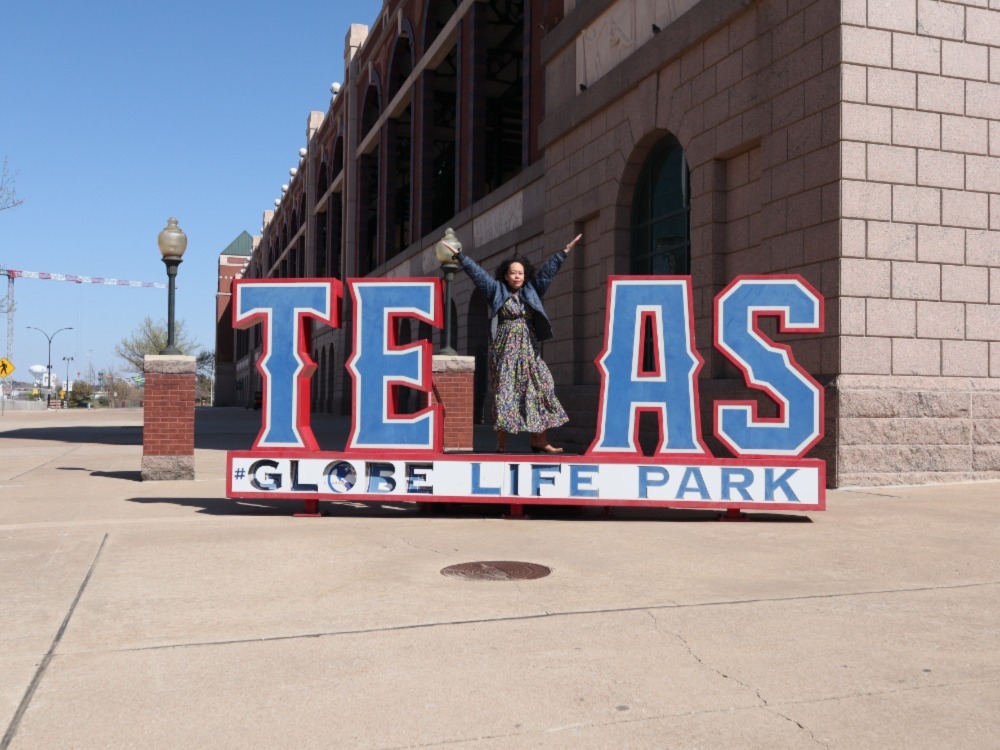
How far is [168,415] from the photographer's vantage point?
11.4 m

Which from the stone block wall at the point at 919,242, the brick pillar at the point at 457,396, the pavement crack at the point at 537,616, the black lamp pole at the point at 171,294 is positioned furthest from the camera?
the brick pillar at the point at 457,396

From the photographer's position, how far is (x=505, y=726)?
3.12 meters

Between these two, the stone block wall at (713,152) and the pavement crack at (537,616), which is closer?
the pavement crack at (537,616)

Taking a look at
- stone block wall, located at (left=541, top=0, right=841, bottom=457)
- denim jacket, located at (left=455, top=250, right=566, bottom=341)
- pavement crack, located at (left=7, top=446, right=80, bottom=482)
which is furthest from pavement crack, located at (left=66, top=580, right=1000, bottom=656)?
pavement crack, located at (left=7, top=446, right=80, bottom=482)

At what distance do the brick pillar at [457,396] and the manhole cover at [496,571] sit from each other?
783 cm

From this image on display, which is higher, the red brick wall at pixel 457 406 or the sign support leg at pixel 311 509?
the red brick wall at pixel 457 406

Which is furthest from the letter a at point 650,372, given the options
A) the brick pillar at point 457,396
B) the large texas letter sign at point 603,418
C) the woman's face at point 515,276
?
the brick pillar at point 457,396

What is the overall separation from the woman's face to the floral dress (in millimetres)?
117

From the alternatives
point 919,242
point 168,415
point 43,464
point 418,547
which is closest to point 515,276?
point 418,547

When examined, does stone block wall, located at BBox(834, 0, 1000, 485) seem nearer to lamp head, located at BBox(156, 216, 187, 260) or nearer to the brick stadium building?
the brick stadium building

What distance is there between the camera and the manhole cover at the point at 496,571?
5504 mm

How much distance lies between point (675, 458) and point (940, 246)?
5308mm

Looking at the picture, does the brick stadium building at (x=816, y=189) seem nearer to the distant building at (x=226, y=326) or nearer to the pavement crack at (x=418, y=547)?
the pavement crack at (x=418, y=547)

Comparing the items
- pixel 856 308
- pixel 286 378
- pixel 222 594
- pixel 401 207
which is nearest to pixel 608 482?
pixel 286 378
